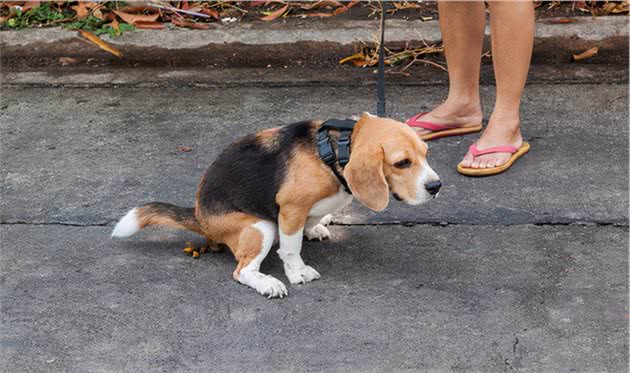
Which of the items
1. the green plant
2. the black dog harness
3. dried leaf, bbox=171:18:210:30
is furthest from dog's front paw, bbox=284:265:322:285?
the green plant

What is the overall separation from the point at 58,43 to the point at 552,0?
10.7ft

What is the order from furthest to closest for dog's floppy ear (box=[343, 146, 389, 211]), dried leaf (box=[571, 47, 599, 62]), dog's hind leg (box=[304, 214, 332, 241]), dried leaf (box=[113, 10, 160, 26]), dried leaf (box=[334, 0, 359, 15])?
dried leaf (box=[334, 0, 359, 15]), dried leaf (box=[113, 10, 160, 26]), dried leaf (box=[571, 47, 599, 62]), dog's hind leg (box=[304, 214, 332, 241]), dog's floppy ear (box=[343, 146, 389, 211])

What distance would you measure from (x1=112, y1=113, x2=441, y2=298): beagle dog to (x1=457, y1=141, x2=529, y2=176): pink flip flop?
99 cm

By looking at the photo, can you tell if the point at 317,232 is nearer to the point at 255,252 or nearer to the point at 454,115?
the point at 255,252

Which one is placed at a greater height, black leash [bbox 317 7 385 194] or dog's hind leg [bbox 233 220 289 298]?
black leash [bbox 317 7 385 194]

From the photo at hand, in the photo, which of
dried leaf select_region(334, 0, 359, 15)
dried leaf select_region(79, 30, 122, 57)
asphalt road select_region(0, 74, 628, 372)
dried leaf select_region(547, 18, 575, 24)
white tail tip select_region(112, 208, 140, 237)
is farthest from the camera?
dried leaf select_region(334, 0, 359, 15)

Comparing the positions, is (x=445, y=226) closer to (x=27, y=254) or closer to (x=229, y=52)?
(x=27, y=254)

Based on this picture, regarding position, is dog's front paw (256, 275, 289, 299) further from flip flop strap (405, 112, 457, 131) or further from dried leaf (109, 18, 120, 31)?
dried leaf (109, 18, 120, 31)

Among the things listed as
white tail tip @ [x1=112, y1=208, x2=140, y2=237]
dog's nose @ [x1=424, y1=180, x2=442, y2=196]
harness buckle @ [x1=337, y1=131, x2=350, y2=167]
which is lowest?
white tail tip @ [x1=112, y1=208, x2=140, y2=237]

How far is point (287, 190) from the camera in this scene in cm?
357

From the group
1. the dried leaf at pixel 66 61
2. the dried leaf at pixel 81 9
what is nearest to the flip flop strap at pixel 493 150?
the dried leaf at pixel 66 61

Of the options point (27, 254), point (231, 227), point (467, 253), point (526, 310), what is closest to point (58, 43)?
point (27, 254)

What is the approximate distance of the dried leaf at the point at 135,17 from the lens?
6.22 metres

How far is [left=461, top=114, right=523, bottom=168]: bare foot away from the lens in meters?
4.56
